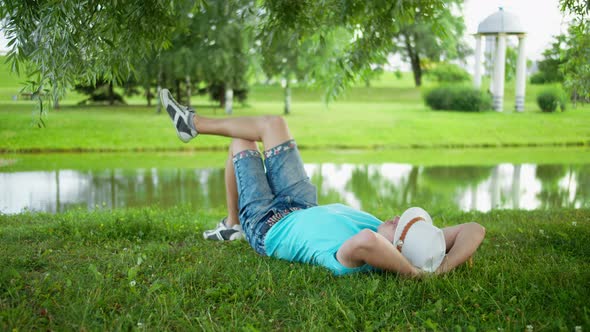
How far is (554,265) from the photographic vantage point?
3104mm

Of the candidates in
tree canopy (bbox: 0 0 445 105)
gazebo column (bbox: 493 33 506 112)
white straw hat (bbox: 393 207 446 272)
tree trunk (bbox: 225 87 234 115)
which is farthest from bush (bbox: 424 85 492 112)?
white straw hat (bbox: 393 207 446 272)

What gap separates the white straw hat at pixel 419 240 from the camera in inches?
106

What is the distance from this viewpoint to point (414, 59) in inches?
1206

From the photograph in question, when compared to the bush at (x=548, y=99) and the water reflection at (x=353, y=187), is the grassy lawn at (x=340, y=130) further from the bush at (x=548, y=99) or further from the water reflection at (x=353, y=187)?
the water reflection at (x=353, y=187)

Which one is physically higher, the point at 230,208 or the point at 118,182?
the point at 230,208

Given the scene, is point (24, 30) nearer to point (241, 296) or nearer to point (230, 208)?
point (230, 208)

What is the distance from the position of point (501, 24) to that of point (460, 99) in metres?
2.62

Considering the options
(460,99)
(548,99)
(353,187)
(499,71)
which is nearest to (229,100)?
(460,99)

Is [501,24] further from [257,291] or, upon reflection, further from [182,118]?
[257,291]

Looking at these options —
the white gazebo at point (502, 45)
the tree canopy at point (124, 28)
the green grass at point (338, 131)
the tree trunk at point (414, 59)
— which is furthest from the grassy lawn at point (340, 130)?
the tree trunk at point (414, 59)

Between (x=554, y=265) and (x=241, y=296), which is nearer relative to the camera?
(x=241, y=296)

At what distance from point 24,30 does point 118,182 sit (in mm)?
5587

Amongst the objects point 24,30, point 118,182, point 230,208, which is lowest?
point 118,182

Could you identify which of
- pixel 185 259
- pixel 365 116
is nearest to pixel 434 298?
pixel 185 259
